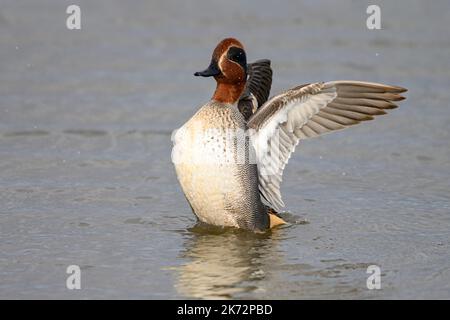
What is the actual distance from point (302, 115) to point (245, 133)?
0.43 meters

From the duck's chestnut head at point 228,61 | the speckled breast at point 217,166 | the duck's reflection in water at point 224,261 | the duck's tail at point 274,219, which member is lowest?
the duck's reflection in water at point 224,261

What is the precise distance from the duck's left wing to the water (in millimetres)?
514

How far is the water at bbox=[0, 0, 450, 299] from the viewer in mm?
6508

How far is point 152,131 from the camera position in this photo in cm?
976

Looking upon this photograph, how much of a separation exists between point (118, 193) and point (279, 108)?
68.4 inches

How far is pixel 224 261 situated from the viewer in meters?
6.82

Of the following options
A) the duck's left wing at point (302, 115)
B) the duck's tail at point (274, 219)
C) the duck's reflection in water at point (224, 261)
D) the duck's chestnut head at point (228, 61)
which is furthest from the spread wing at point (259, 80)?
the duck's reflection in water at point (224, 261)

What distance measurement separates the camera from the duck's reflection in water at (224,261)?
6.23 m

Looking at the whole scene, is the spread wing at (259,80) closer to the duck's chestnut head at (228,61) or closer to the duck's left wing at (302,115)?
the duck's chestnut head at (228,61)

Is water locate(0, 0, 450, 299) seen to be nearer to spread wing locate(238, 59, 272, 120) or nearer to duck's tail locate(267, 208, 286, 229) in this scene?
duck's tail locate(267, 208, 286, 229)

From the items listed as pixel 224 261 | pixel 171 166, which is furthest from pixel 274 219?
pixel 171 166

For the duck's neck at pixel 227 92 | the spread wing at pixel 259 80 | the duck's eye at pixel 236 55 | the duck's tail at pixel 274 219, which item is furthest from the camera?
the spread wing at pixel 259 80

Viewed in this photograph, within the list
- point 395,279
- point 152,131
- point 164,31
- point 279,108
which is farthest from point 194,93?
point 395,279

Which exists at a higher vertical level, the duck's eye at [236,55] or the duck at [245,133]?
the duck's eye at [236,55]
